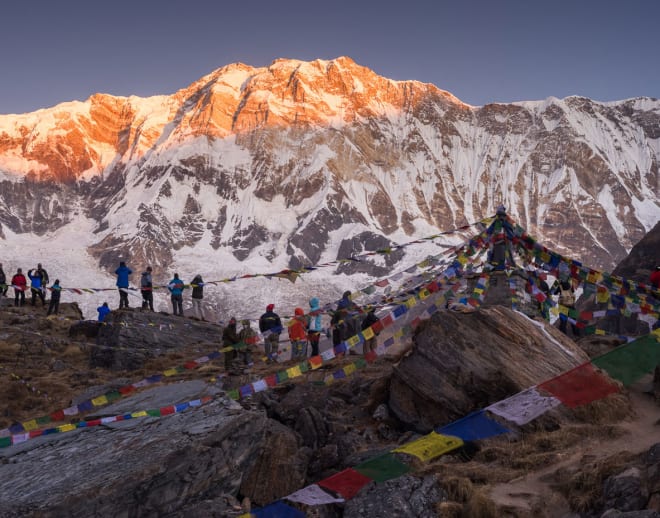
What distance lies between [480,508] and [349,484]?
1440mm

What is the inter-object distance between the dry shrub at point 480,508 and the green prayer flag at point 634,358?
9.46 feet

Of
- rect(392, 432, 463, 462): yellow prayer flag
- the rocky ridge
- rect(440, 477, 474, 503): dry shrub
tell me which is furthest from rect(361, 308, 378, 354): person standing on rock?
rect(440, 477, 474, 503): dry shrub

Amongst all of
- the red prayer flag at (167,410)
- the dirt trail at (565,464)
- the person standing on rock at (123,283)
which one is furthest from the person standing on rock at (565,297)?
the person standing on rock at (123,283)

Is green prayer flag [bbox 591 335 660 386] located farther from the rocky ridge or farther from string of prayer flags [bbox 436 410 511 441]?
string of prayer flags [bbox 436 410 511 441]

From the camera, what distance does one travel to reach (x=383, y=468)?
6.93 m

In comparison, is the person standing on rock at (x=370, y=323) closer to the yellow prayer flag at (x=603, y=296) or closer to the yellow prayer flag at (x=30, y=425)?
the yellow prayer flag at (x=603, y=296)

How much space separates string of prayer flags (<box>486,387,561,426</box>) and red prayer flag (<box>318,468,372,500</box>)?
227 cm

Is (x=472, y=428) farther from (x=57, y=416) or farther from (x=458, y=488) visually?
(x=57, y=416)

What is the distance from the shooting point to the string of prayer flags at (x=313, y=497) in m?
6.43

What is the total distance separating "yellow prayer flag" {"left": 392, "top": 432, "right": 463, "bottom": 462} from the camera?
684 cm

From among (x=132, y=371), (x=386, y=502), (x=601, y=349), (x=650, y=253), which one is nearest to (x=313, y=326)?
(x=132, y=371)

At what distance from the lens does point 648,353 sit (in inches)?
333

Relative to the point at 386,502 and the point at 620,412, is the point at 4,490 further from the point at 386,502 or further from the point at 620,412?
the point at 620,412

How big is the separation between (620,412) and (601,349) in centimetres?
546
